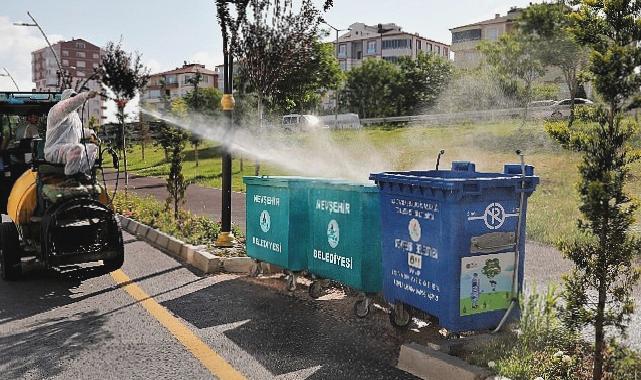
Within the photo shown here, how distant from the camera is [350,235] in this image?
5.98 metres

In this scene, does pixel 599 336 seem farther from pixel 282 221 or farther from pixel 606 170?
pixel 282 221

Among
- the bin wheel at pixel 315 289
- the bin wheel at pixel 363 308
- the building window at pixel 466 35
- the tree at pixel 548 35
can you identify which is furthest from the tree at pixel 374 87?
the bin wheel at pixel 363 308

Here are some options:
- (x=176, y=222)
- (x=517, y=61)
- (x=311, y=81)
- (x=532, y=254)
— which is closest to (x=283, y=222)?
(x=532, y=254)

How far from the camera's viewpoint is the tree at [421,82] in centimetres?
4925

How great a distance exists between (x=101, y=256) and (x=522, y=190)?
482cm

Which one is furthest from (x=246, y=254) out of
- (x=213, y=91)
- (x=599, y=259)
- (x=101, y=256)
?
(x=213, y=91)

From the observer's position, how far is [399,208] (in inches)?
211

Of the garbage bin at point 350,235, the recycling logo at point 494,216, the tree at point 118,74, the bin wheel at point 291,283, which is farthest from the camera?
the tree at point 118,74

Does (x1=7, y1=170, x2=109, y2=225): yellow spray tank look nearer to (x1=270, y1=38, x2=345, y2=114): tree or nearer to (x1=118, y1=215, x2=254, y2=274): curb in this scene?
(x1=118, y1=215, x2=254, y2=274): curb

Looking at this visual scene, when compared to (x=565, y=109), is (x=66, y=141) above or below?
below

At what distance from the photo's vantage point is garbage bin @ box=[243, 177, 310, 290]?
→ 680cm

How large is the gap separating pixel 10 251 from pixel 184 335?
10.7 ft

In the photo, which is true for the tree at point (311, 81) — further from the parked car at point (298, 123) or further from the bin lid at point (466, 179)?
the bin lid at point (466, 179)

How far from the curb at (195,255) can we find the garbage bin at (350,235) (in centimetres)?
182
